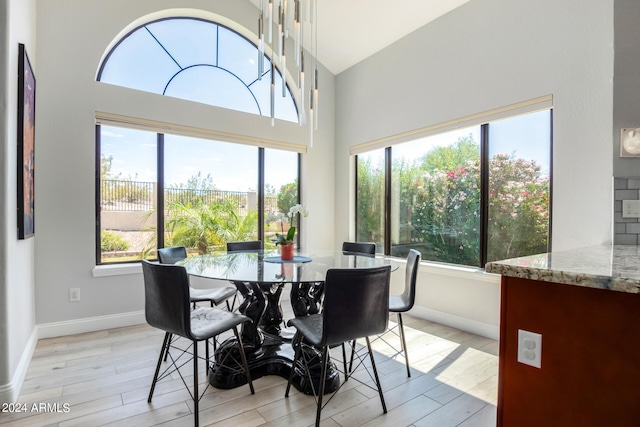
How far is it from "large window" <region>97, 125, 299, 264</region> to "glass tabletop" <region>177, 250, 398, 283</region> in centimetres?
120

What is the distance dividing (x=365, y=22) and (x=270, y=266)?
10.1 ft

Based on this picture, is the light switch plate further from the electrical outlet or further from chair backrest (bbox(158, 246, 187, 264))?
chair backrest (bbox(158, 246, 187, 264))

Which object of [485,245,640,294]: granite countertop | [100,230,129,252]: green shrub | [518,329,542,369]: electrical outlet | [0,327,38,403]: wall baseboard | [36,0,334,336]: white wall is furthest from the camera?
[100,230,129,252]: green shrub

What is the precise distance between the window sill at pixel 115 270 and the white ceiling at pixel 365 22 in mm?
3459

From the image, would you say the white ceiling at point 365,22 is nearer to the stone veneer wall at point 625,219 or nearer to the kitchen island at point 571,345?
the stone veneer wall at point 625,219

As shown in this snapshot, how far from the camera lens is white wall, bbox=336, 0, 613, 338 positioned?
2320 mm

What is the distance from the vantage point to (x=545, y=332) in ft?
2.72

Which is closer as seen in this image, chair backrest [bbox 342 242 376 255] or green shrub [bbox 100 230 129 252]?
chair backrest [bbox 342 242 376 255]

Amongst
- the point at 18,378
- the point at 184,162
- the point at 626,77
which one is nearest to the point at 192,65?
the point at 184,162

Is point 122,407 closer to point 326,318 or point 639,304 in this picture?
point 326,318

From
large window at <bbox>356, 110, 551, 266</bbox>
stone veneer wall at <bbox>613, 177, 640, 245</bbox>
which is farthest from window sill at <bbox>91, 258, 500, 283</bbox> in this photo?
stone veneer wall at <bbox>613, 177, 640, 245</bbox>

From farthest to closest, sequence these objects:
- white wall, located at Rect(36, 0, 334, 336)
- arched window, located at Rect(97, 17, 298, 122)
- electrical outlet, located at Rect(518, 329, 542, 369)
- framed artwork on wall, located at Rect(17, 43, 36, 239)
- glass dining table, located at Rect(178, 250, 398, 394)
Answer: arched window, located at Rect(97, 17, 298, 122)
white wall, located at Rect(36, 0, 334, 336)
framed artwork on wall, located at Rect(17, 43, 36, 239)
glass dining table, located at Rect(178, 250, 398, 394)
electrical outlet, located at Rect(518, 329, 542, 369)

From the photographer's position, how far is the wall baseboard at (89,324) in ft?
9.61

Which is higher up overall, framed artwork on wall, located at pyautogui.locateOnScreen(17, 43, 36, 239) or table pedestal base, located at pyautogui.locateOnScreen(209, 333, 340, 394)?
framed artwork on wall, located at pyautogui.locateOnScreen(17, 43, 36, 239)
